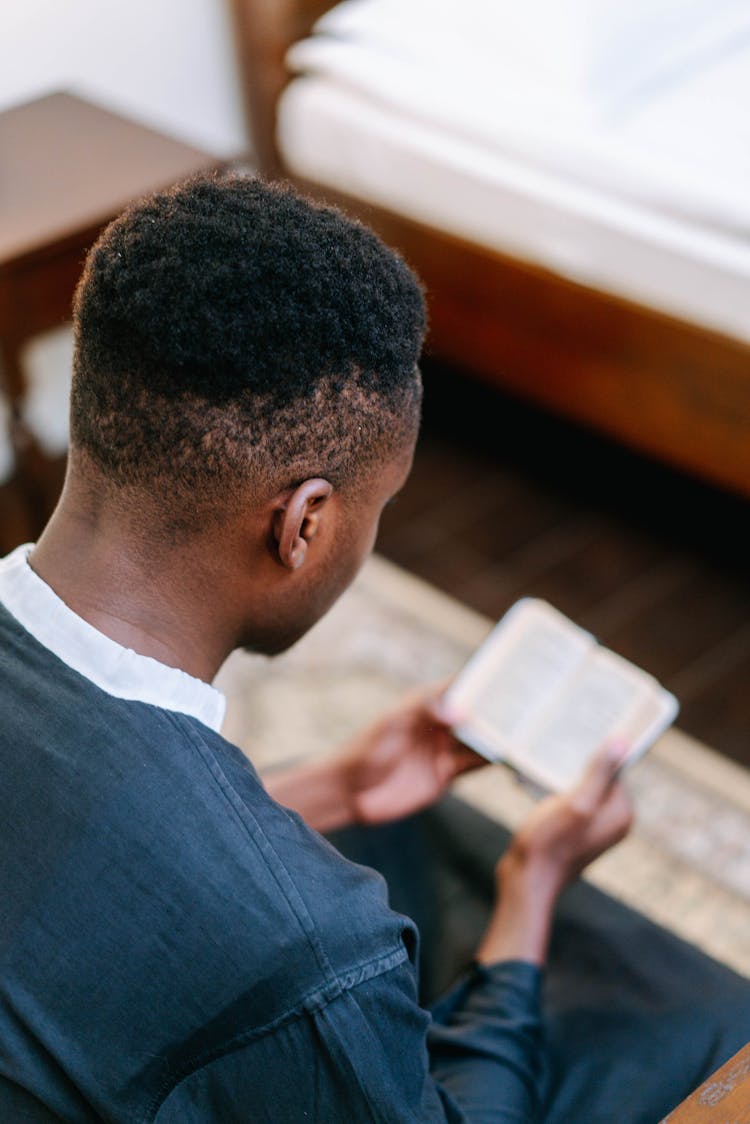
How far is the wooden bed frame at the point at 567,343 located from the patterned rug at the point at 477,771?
0.34 m

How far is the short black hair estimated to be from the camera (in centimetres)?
57

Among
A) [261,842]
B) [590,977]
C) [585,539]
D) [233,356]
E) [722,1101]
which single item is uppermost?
[233,356]

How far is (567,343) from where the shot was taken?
1719 millimetres

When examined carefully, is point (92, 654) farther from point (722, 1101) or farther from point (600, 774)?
point (600, 774)

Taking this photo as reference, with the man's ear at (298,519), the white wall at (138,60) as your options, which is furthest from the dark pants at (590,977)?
the white wall at (138,60)

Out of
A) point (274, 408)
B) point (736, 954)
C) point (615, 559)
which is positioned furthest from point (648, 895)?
point (274, 408)

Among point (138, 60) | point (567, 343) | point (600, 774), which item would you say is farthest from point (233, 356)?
point (138, 60)

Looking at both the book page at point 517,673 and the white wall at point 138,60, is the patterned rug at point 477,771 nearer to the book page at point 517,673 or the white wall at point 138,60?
the book page at point 517,673

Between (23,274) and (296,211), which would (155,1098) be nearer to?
(296,211)

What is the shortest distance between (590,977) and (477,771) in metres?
0.36

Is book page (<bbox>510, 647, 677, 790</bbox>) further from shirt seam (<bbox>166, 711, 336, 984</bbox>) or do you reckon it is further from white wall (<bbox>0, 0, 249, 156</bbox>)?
white wall (<bbox>0, 0, 249, 156</bbox>)

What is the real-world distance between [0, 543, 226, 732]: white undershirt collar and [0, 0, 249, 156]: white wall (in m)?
1.11

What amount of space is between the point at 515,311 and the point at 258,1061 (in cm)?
135

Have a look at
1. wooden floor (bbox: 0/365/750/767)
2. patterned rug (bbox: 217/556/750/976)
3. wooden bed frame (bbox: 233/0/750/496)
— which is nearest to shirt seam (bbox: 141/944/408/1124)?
patterned rug (bbox: 217/556/750/976)
